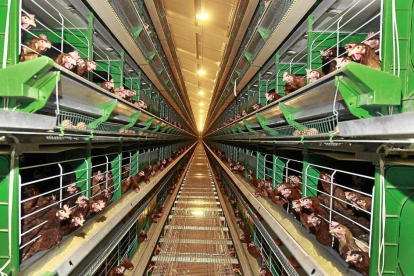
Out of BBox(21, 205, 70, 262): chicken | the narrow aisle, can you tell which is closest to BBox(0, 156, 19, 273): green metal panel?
BBox(21, 205, 70, 262): chicken

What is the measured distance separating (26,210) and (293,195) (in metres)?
2.26

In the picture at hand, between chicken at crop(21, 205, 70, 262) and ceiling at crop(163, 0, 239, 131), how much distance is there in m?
3.81

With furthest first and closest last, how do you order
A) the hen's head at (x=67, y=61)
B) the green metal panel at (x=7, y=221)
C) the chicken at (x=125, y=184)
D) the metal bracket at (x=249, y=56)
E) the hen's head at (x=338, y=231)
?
the metal bracket at (x=249, y=56), the chicken at (x=125, y=184), the hen's head at (x=67, y=61), the hen's head at (x=338, y=231), the green metal panel at (x=7, y=221)

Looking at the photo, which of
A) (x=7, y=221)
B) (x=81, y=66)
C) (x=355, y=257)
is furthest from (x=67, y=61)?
(x=355, y=257)

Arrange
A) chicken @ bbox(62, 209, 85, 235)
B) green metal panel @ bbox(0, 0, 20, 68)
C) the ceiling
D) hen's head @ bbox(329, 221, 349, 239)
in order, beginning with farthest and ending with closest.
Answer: the ceiling
chicken @ bbox(62, 209, 85, 235)
hen's head @ bbox(329, 221, 349, 239)
green metal panel @ bbox(0, 0, 20, 68)

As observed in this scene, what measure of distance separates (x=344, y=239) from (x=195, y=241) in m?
3.25

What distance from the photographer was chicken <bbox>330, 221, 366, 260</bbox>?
163 cm

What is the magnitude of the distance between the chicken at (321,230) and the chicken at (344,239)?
0.27m

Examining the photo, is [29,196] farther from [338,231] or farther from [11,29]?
[338,231]

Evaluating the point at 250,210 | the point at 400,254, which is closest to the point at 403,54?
the point at 400,254

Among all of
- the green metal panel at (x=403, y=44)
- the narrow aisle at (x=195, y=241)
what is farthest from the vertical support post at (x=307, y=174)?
the narrow aisle at (x=195, y=241)

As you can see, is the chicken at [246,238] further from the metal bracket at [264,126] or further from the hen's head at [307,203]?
the hen's head at [307,203]

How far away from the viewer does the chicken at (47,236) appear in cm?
170

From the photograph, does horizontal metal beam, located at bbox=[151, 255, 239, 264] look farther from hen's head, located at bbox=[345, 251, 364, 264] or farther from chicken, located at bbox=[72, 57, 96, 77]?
chicken, located at bbox=[72, 57, 96, 77]
